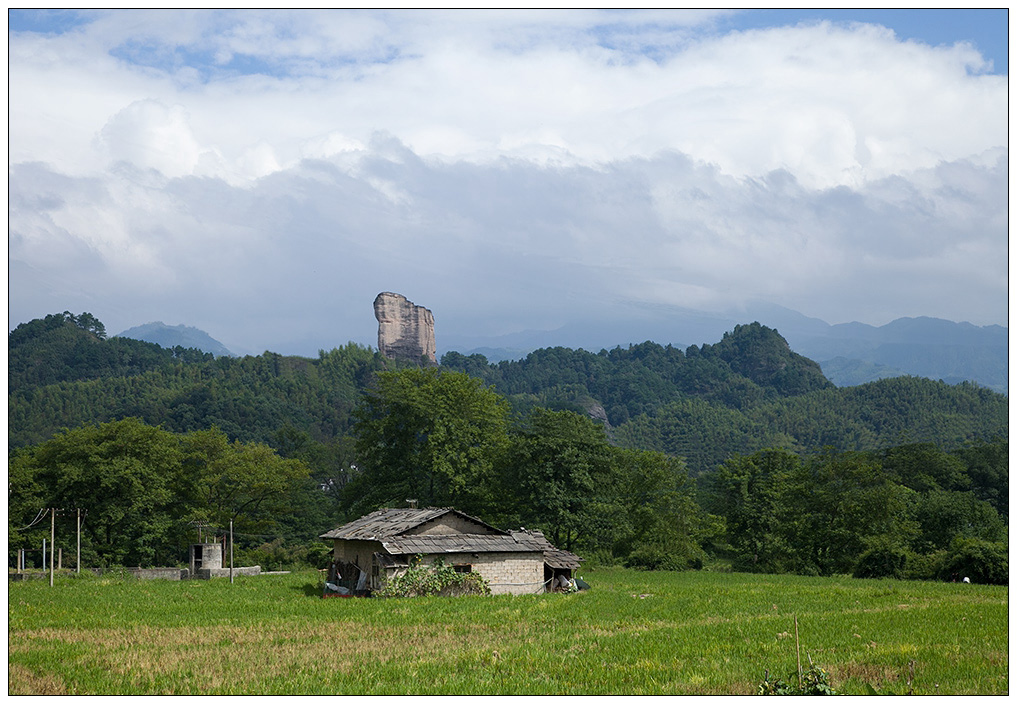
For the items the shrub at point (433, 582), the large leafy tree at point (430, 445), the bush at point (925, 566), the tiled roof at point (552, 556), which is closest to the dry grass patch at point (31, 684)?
the shrub at point (433, 582)

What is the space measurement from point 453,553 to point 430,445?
18.2 m

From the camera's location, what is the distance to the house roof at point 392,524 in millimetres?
34750

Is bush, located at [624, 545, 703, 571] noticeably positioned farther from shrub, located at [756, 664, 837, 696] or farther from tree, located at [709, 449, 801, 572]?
shrub, located at [756, 664, 837, 696]

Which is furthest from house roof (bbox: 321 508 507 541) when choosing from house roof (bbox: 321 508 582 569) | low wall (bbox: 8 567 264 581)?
low wall (bbox: 8 567 264 581)

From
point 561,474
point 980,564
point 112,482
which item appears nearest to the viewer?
point 980,564

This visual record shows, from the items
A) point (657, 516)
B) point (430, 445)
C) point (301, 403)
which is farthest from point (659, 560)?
point (301, 403)

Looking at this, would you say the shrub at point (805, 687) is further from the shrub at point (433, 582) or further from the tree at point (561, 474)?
the tree at point (561, 474)

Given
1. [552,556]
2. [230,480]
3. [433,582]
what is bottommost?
[433,582]

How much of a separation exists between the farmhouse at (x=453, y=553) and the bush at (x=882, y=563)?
57.0ft

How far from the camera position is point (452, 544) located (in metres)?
34.1

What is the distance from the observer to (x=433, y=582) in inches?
1297

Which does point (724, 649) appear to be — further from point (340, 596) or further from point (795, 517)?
point (795, 517)

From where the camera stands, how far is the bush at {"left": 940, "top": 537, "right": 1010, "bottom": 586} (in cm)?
3788

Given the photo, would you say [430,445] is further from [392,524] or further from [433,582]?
[433,582]
